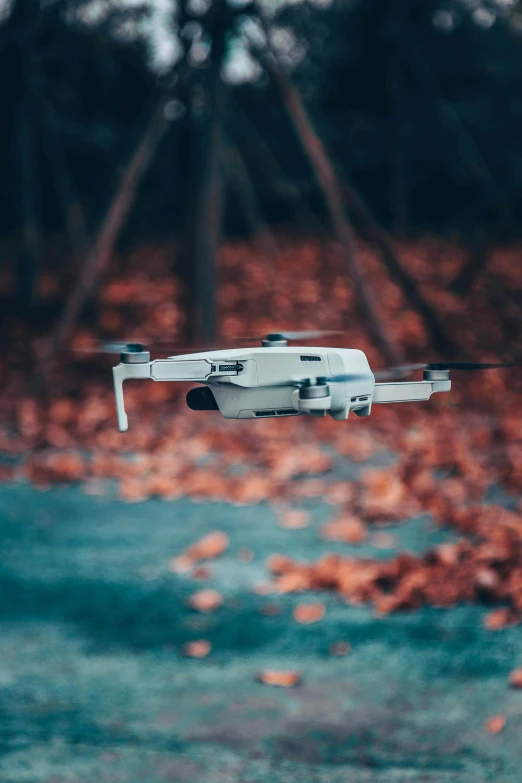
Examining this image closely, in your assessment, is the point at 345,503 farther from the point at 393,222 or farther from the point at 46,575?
the point at 393,222

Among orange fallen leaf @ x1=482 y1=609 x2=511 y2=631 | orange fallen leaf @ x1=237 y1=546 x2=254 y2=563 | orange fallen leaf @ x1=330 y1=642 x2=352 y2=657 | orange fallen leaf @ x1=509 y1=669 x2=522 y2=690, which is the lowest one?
orange fallen leaf @ x1=509 y1=669 x2=522 y2=690

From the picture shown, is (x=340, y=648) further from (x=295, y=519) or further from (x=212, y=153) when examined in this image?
(x=212, y=153)

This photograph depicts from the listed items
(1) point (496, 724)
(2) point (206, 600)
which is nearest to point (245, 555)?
(2) point (206, 600)

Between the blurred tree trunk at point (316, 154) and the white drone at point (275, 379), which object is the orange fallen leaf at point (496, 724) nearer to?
the blurred tree trunk at point (316, 154)

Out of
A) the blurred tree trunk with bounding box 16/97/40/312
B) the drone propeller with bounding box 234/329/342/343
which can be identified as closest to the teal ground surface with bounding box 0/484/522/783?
the drone propeller with bounding box 234/329/342/343

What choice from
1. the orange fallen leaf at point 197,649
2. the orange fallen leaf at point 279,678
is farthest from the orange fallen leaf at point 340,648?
the orange fallen leaf at point 197,649

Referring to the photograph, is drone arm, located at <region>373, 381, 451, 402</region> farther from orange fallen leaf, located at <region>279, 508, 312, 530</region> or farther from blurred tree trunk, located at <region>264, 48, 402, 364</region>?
orange fallen leaf, located at <region>279, 508, 312, 530</region>

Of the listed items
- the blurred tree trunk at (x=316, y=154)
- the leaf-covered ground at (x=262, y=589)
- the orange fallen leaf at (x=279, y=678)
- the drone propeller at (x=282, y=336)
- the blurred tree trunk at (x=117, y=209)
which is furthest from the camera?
the orange fallen leaf at (x=279, y=678)

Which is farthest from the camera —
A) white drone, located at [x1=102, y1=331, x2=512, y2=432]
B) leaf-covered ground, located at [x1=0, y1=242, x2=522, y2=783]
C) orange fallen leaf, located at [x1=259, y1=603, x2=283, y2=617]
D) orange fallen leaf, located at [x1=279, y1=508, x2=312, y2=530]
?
orange fallen leaf, located at [x1=279, y1=508, x2=312, y2=530]
